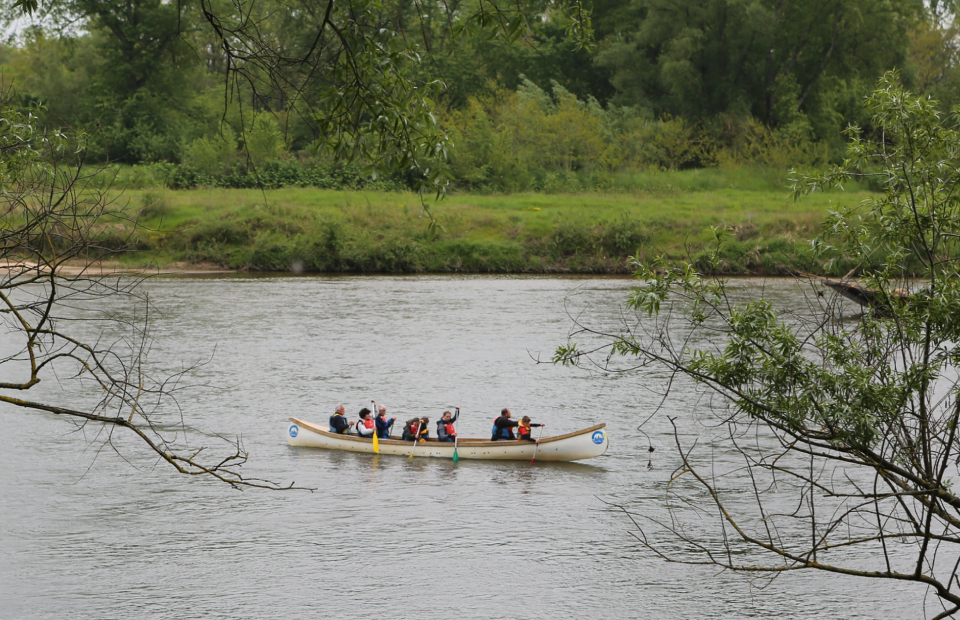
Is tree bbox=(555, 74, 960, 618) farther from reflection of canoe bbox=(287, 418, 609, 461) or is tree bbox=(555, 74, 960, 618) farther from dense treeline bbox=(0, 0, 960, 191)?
dense treeline bbox=(0, 0, 960, 191)

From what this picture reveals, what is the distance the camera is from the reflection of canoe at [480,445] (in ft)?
79.8

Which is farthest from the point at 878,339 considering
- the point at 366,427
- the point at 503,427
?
the point at 366,427

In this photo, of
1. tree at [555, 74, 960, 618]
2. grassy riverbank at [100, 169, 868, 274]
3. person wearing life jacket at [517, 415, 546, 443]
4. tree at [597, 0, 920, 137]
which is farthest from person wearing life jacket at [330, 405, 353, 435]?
tree at [597, 0, 920, 137]

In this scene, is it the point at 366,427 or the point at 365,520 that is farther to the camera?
the point at 366,427

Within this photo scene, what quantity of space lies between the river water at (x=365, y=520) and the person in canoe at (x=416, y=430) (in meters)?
0.66

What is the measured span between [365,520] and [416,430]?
16.8 feet

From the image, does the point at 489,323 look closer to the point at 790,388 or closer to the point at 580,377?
the point at 580,377

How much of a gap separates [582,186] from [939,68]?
4227 cm

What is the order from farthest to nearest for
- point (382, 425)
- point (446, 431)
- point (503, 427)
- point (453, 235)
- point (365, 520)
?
point (453, 235), point (382, 425), point (503, 427), point (446, 431), point (365, 520)

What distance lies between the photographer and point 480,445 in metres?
24.8

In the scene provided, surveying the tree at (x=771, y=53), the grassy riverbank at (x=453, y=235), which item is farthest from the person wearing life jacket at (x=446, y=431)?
the tree at (x=771, y=53)

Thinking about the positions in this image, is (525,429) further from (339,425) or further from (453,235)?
(453,235)

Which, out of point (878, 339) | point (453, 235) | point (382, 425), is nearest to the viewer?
point (878, 339)

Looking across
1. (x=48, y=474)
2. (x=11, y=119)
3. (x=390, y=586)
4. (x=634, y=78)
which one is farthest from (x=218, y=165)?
(x=11, y=119)
